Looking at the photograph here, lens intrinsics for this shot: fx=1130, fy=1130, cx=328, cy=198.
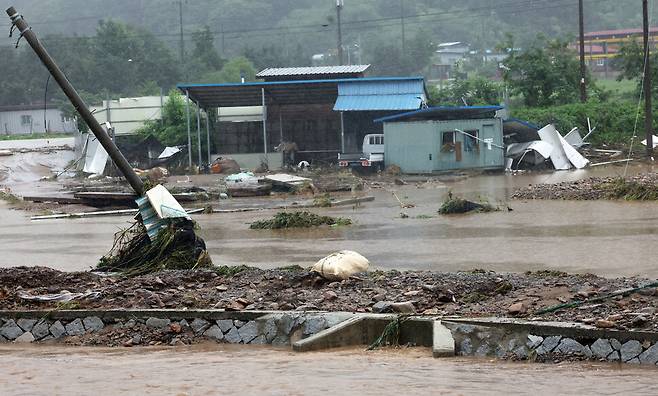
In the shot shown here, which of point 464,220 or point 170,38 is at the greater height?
point 170,38

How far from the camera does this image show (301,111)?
49.2 metres

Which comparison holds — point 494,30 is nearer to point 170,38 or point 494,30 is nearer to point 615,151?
point 170,38

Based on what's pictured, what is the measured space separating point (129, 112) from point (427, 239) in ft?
115

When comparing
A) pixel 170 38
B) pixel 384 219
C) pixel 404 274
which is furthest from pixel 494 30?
pixel 404 274

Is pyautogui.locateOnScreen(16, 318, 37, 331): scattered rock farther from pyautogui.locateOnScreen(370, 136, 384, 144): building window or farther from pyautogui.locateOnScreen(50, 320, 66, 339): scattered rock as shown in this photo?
pyautogui.locateOnScreen(370, 136, 384, 144): building window

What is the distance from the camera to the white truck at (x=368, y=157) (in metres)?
43.2

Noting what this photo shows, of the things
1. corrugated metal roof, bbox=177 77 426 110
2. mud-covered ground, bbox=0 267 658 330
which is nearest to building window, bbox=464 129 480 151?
corrugated metal roof, bbox=177 77 426 110

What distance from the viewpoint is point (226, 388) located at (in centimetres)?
961

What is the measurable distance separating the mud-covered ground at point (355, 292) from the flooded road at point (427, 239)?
9.31 feet

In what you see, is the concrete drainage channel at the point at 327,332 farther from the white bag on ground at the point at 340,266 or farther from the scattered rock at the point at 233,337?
the white bag on ground at the point at 340,266

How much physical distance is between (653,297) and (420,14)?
476 feet

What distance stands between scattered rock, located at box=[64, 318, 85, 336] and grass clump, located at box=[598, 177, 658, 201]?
692 inches

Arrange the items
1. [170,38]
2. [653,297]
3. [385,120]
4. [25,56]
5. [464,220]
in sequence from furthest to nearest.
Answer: [170,38]
[25,56]
[385,120]
[464,220]
[653,297]

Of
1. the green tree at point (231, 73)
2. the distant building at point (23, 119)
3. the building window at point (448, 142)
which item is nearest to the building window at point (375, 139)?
the building window at point (448, 142)
